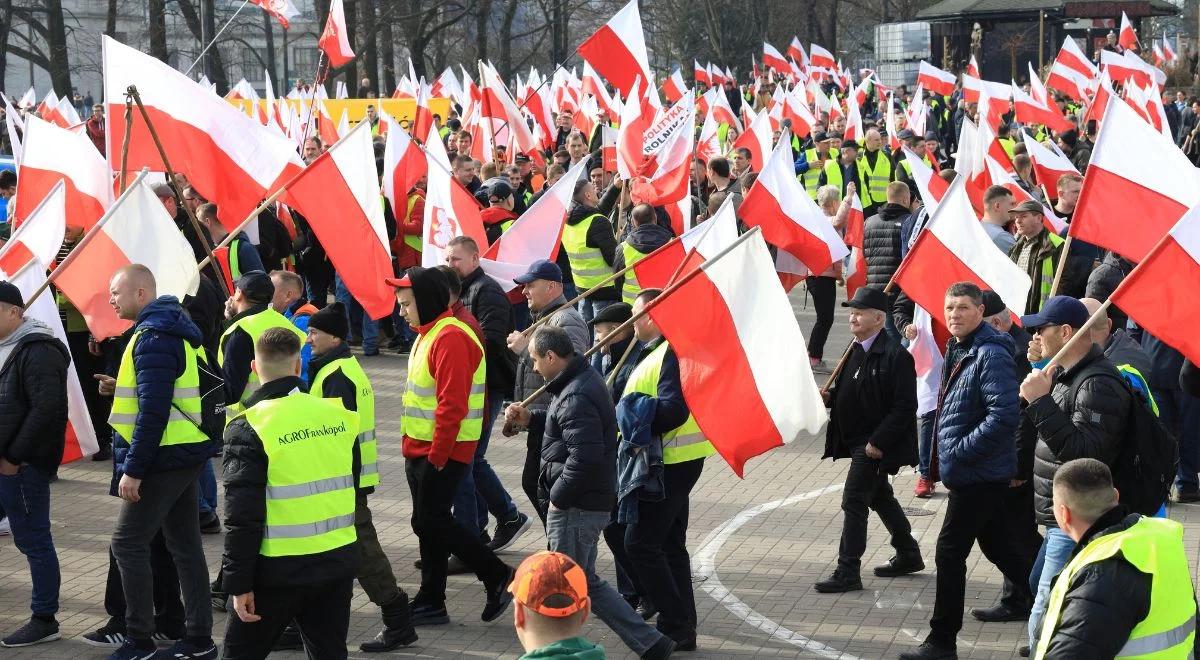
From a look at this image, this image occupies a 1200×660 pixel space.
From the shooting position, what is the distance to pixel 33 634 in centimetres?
766

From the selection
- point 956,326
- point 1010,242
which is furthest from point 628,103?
point 956,326

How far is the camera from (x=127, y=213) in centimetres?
855

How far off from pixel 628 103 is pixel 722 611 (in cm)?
784

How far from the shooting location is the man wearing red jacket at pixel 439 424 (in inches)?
305

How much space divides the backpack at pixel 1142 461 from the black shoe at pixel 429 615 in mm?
3385

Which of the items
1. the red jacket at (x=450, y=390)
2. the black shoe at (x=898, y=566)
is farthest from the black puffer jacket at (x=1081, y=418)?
the red jacket at (x=450, y=390)

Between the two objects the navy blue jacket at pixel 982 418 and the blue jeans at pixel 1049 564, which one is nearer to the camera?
the blue jeans at pixel 1049 564

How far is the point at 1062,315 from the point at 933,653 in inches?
66.3

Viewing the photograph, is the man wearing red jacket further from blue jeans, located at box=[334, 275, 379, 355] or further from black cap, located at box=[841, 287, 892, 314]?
blue jeans, located at box=[334, 275, 379, 355]

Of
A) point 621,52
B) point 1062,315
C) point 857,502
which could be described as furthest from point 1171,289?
point 621,52

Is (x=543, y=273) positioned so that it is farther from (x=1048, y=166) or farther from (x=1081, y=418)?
(x=1048, y=166)

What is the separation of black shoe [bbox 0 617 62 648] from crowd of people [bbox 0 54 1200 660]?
0.05 ft

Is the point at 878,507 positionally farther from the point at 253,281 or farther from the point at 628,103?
the point at 628,103

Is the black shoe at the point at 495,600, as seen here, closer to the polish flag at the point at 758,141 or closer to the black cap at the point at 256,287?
the black cap at the point at 256,287
